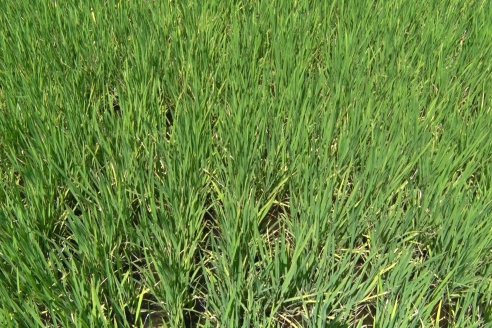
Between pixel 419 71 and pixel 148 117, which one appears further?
pixel 419 71

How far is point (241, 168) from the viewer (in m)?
1.09

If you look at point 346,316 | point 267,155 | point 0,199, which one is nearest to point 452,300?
point 346,316

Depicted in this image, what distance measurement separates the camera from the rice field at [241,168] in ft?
2.98

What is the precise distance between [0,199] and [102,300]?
285 millimetres

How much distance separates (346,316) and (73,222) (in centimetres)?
49

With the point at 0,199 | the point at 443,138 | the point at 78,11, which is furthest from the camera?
the point at 78,11

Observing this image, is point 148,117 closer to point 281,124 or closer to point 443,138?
point 281,124

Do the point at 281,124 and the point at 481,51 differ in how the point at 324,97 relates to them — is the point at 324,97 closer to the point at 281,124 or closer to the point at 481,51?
the point at 281,124

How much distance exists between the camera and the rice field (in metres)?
0.91

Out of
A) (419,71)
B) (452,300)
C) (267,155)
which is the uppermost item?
(419,71)

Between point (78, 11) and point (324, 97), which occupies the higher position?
point (78, 11)

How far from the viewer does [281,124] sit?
124 centimetres

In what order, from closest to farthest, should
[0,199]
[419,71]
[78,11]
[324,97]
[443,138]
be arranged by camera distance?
[0,199] < [443,138] < [324,97] < [419,71] < [78,11]

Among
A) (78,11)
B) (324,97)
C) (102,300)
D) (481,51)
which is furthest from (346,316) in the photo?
(78,11)
